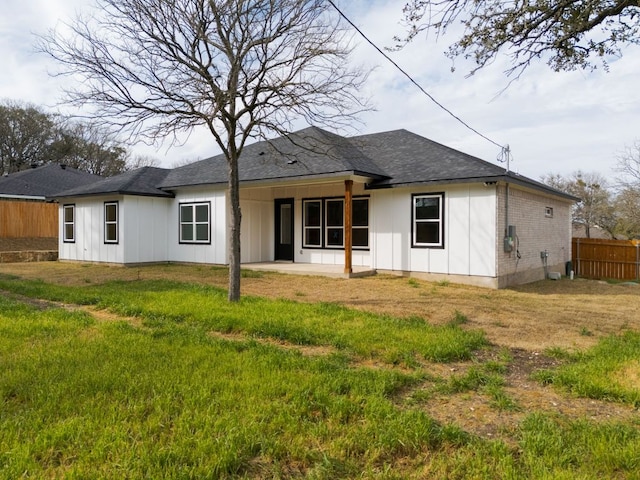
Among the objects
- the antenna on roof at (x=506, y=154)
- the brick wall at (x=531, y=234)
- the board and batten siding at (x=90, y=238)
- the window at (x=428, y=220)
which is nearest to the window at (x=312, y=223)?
the window at (x=428, y=220)

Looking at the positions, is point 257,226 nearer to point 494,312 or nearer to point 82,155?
point 494,312

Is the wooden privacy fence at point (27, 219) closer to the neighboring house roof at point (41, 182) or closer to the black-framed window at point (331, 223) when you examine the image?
the neighboring house roof at point (41, 182)

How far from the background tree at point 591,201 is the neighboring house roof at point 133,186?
77.4ft

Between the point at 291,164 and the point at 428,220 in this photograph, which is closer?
the point at 428,220

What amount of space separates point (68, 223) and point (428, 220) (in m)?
14.0

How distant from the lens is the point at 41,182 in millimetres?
25859

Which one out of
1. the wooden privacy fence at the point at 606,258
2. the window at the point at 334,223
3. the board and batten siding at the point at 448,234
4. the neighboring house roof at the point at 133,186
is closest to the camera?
the board and batten siding at the point at 448,234

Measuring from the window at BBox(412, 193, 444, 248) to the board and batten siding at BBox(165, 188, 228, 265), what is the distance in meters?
6.40

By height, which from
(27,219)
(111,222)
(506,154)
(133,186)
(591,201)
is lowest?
(111,222)

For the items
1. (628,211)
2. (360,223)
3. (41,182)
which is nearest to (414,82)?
(360,223)

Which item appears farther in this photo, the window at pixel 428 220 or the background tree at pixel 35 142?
the background tree at pixel 35 142

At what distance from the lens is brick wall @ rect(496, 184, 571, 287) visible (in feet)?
36.5

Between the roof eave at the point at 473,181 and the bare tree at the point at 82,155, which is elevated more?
the bare tree at the point at 82,155

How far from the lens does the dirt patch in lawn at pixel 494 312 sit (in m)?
3.59
